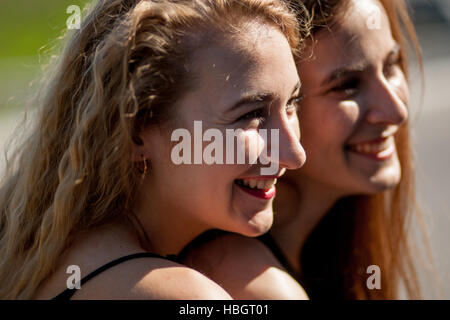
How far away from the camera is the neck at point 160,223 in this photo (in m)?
2.43

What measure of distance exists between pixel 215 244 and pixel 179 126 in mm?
665

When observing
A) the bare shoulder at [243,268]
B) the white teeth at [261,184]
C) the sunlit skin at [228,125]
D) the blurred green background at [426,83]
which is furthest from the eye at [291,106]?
the blurred green background at [426,83]

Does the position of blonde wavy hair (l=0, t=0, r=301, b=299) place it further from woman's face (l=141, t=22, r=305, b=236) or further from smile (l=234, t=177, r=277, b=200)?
smile (l=234, t=177, r=277, b=200)

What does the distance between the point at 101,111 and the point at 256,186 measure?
609 millimetres

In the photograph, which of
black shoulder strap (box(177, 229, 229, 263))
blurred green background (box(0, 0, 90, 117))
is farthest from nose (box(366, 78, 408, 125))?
blurred green background (box(0, 0, 90, 117))

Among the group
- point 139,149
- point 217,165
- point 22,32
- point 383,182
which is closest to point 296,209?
point 383,182

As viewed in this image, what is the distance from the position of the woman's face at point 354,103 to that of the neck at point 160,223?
68 cm

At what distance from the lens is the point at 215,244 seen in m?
2.75

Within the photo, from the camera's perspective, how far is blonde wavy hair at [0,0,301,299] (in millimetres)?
2229

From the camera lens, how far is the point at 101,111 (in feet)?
7.38

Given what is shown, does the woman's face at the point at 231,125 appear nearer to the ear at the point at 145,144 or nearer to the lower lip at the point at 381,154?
the ear at the point at 145,144

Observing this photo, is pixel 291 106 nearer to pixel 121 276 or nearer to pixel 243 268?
pixel 243 268

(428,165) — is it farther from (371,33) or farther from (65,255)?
(65,255)
